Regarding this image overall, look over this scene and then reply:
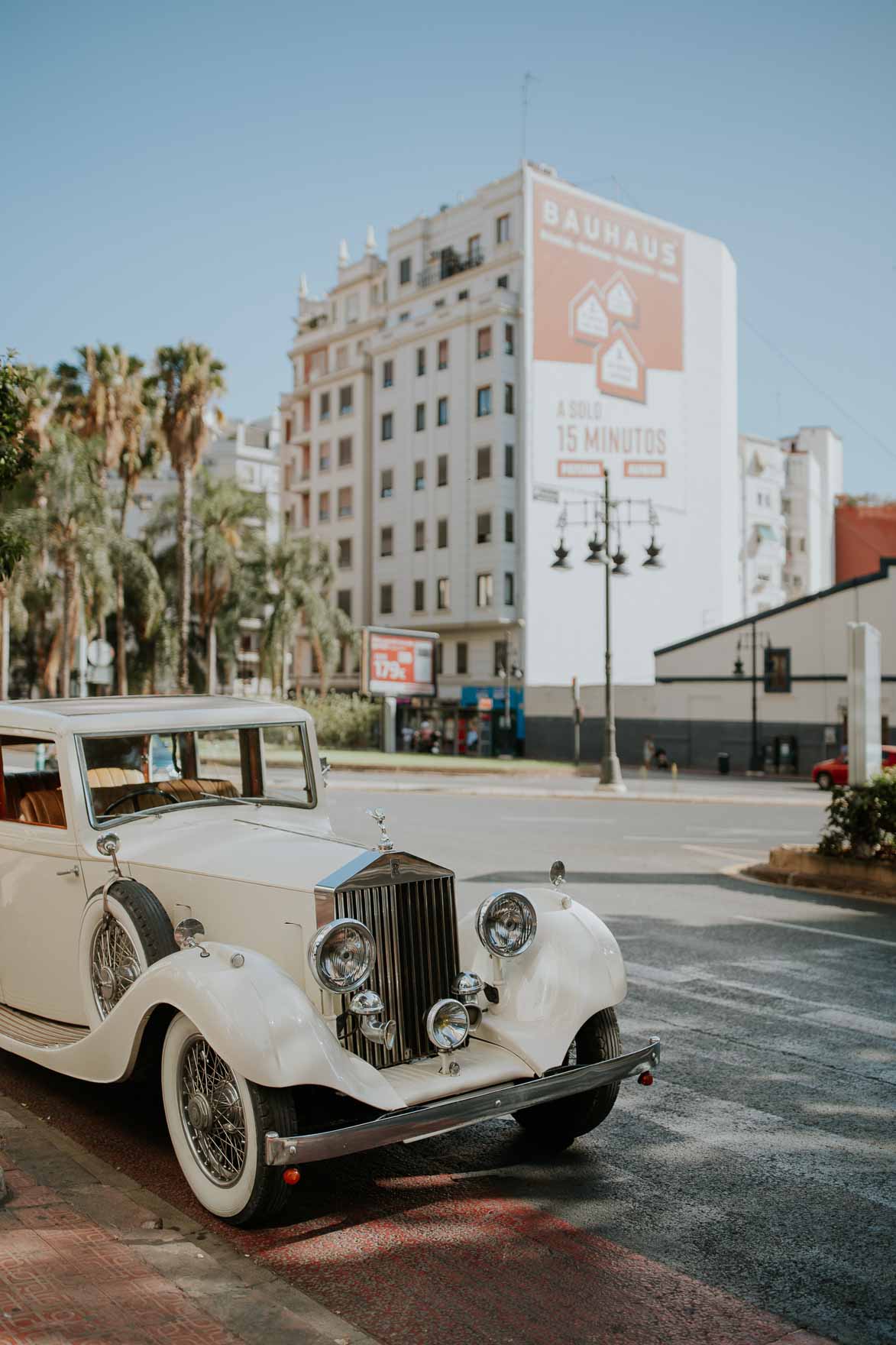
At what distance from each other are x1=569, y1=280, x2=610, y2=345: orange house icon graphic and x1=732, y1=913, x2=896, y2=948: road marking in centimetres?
4837

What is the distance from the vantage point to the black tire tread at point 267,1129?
3.93 meters

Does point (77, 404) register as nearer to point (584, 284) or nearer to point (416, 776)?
point (416, 776)

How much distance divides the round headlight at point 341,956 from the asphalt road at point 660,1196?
0.89 meters

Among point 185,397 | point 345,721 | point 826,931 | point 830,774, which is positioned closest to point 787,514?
point 345,721

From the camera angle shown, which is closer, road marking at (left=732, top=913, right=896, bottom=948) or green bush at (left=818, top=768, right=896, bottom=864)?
road marking at (left=732, top=913, right=896, bottom=948)

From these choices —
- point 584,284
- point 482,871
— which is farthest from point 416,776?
point 584,284

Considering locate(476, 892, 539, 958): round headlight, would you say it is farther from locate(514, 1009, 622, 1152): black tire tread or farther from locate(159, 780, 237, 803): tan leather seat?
locate(159, 780, 237, 803): tan leather seat

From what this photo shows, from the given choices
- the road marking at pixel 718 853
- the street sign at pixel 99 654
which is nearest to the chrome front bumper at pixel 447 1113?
the road marking at pixel 718 853

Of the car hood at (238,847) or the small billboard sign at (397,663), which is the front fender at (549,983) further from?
the small billboard sign at (397,663)

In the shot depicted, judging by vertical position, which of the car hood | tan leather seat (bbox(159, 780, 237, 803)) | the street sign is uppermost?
the street sign

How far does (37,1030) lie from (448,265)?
5754cm

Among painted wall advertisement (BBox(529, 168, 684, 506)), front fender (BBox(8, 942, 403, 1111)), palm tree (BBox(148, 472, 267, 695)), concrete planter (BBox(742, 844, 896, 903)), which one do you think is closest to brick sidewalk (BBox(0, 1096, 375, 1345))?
front fender (BBox(8, 942, 403, 1111))

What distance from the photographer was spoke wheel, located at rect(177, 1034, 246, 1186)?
4.14 m

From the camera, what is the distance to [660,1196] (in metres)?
4.43
